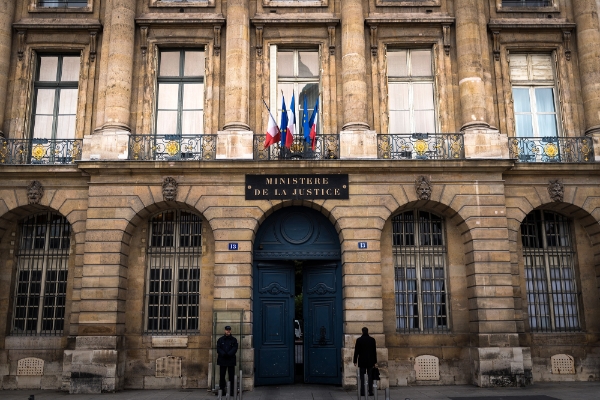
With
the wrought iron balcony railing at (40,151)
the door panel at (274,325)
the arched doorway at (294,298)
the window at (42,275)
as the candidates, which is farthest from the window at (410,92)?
the window at (42,275)

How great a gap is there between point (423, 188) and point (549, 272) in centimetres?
447

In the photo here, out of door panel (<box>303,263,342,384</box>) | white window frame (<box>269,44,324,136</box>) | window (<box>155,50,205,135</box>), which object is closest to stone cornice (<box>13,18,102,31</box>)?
window (<box>155,50,205,135</box>)

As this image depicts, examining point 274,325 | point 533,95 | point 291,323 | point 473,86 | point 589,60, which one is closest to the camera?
point 274,325

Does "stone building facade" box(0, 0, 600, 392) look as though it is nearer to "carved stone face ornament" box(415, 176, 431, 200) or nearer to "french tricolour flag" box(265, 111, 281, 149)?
"carved stone face ornament" box(415, 176, 431, 200)

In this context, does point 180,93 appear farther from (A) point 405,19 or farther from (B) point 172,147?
(A) point 405,19

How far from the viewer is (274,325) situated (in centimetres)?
1420

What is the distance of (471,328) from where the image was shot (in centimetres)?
1396

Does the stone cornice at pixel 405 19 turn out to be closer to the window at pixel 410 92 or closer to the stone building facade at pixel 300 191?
the stone building facade at pixel 300 191

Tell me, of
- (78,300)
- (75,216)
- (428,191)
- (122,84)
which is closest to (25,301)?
(78,300)

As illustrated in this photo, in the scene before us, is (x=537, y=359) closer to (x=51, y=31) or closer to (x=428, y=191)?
(x=428, y=191)

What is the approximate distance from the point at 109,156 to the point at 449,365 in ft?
34.1

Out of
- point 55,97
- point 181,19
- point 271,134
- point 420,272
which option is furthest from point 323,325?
point 55,97

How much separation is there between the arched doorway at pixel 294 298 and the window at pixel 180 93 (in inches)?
145

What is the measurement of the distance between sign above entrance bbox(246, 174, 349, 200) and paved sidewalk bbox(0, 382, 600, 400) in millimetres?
4800
